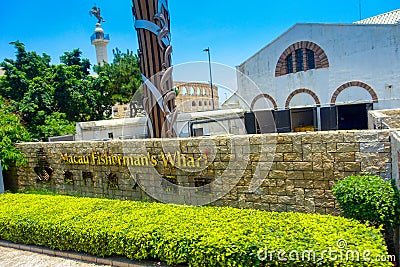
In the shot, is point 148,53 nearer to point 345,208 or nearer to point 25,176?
point 25,176

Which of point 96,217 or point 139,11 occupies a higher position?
point 139,11

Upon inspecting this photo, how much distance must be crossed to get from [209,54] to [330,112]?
23.3 ft

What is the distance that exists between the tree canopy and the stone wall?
25.4ft

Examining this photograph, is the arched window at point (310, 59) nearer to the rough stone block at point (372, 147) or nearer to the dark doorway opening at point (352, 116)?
the dark doorway opening at point (352, 116)

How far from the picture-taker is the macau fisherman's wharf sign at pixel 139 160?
20.9 feet

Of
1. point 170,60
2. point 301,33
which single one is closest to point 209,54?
point 170,60

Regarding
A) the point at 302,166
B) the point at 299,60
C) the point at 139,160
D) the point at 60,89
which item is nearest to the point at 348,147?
the point at 302,166

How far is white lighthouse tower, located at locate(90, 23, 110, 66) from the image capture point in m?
26.5

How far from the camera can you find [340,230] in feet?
12.6

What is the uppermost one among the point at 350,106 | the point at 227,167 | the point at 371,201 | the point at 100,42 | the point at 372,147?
the point at 100,42

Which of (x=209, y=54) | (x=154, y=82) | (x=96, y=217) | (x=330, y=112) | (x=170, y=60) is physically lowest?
(x=96, y=217)

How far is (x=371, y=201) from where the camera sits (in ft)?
13.1

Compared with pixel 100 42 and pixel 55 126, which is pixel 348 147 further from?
pixel 100 42

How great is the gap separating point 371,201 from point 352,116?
1295cm
